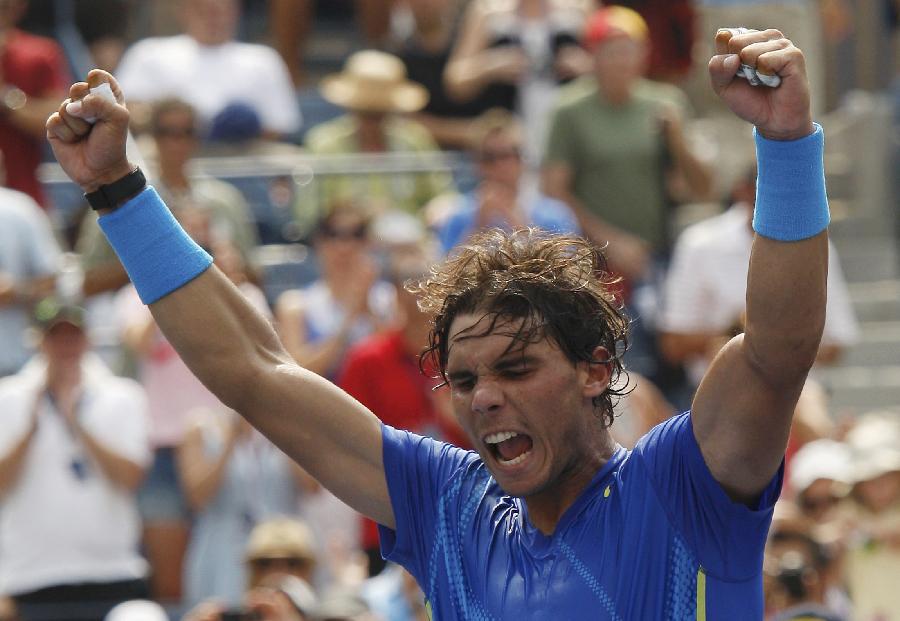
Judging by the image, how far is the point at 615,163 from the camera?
9164mm

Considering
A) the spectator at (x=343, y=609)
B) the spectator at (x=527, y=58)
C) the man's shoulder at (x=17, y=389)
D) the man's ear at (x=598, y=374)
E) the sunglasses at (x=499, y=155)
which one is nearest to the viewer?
the man's ear at (x=598, y=374)

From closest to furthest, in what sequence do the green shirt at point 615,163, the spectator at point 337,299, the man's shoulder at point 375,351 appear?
the man's shoulder at point 375,351, the spectator at point 337,299, the green shirt at point 615,163

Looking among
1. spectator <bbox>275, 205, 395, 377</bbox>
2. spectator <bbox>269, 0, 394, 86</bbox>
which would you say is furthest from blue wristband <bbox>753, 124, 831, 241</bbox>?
spectator <bbox>269, 0, 394, 86</bbox>

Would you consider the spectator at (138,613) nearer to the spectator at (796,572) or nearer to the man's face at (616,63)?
the spectator at (796,572)

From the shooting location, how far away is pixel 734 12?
33.6 feet

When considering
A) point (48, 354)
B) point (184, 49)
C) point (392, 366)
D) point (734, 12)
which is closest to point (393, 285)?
point (392, 366)

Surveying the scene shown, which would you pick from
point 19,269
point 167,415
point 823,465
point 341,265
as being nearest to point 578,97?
point 341,265

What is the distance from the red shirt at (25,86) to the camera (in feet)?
30.3

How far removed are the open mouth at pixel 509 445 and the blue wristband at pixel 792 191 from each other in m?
Result: 0.58

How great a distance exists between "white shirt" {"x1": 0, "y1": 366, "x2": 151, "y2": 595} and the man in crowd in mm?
3714

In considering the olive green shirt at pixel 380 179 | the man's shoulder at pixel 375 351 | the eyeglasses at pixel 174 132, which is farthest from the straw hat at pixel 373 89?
the man's shoulder at pixel 375 351

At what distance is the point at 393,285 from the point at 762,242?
5189mm

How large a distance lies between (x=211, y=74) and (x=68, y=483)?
328cm

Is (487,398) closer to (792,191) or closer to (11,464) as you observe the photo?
(792,191)
